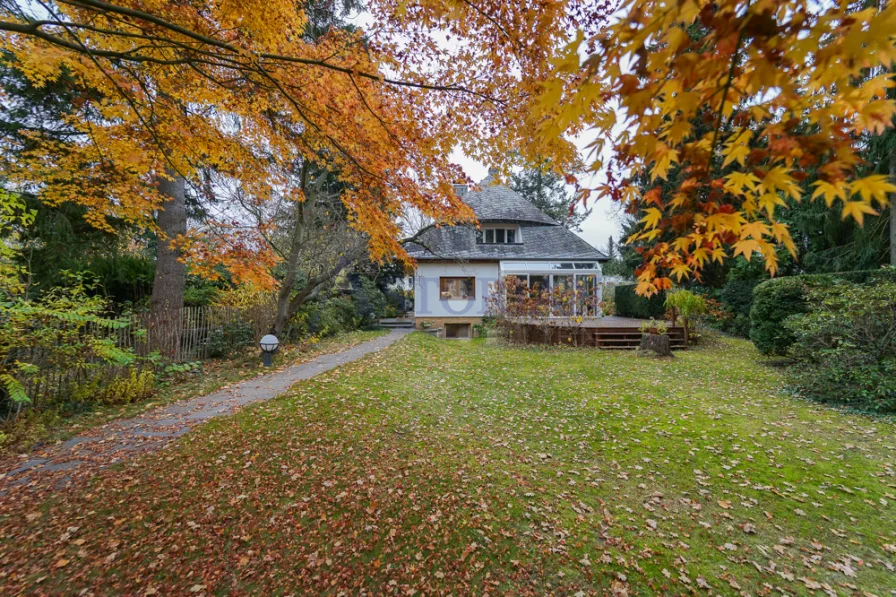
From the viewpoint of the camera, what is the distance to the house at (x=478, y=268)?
17.6 meters

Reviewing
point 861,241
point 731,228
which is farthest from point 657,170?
point 861,241

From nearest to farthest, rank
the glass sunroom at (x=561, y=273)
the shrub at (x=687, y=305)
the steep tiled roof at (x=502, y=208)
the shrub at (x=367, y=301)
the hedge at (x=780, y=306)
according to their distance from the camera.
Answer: the hedge at (x=780, y=306)
the shrub at (x=687, y=305)
the shrub at (x=367, y=301)
the glass sunroom at (x=561, y=273)
the steep tiled roof at (x=502, y=208)

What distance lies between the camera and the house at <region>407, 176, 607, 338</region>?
1762 centimetres

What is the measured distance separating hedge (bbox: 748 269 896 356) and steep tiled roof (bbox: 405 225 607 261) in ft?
30.5

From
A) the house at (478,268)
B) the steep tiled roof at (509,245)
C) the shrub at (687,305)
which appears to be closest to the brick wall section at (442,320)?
the house at (478,268)

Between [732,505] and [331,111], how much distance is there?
610 cm

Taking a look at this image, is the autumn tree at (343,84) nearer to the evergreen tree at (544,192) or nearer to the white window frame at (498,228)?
the white window frame at (498,228)

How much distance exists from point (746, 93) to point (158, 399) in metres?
8.23

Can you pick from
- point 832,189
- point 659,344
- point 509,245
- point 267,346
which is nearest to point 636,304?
point 509,245

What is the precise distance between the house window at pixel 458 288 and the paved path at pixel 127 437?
11376 mm

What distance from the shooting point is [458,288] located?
1839cm

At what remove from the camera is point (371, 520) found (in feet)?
10.3

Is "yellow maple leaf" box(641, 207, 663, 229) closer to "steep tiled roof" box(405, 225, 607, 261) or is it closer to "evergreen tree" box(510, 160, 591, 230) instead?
"steep tiled roof" box(405, 225, 607, 261)

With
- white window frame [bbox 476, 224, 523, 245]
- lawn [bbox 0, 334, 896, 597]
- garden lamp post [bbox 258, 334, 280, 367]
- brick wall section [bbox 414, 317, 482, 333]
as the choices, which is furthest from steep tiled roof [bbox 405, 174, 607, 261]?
lawn [bbox 0, 334, 896, 597]
